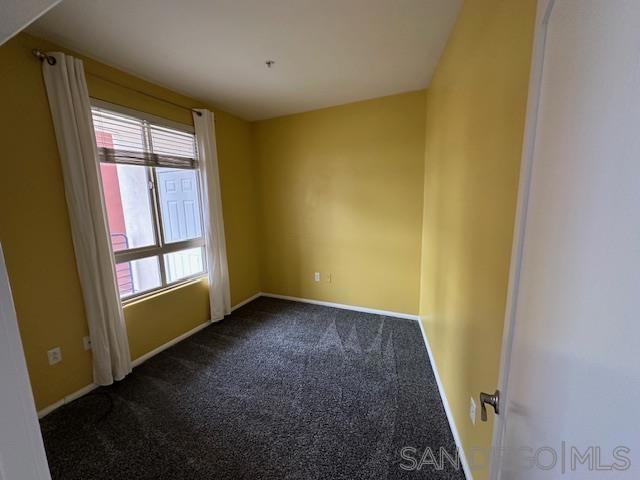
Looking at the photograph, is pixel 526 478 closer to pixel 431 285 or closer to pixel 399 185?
pixel 431 285

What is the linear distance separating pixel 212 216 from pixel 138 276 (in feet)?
3.06

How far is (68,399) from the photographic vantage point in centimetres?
186

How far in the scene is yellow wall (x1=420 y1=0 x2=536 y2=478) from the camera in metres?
0.88

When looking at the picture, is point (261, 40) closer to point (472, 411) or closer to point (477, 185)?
point (477, 185)

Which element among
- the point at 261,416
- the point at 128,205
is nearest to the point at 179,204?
the point at 128,205

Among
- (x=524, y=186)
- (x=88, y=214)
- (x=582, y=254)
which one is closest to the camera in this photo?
→ (x=582, y=254)

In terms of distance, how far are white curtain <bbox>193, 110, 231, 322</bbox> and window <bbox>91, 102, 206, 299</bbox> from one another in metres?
0.09

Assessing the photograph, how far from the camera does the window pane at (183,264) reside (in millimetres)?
2625

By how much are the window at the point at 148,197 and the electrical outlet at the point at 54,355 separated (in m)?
0.53

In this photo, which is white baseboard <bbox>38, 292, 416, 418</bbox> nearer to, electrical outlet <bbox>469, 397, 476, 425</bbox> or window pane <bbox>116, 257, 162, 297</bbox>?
window pane <bbox>116, 257, 162, 297</bbox>

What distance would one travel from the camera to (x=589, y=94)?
402 mm

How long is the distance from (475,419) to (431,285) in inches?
49.6

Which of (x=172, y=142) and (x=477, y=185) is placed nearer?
(x=477, y=185)

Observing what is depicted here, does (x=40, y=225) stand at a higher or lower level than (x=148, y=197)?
lower
